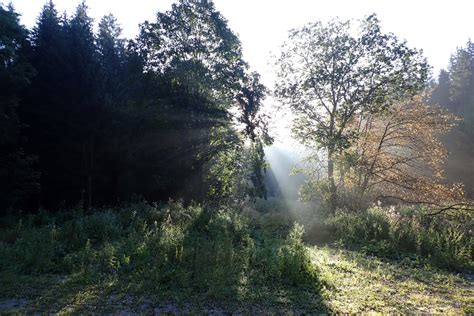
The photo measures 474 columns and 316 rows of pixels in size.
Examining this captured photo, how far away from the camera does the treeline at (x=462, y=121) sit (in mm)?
39188

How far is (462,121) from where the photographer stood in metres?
39.6

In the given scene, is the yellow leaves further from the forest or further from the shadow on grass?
the shadow on grass

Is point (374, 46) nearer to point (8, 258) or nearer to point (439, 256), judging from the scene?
point (439, 256)

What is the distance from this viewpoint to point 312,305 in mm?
5523

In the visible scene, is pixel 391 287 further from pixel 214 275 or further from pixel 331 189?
pixel 331 189

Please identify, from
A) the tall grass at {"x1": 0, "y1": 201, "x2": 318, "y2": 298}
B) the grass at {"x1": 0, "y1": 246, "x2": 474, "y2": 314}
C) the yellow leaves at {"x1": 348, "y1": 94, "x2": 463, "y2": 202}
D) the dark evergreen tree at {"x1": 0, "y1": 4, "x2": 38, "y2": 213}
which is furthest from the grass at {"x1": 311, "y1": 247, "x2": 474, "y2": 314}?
the dark evergreen tree at {"x1": 0, "y1": 4, "x2": 38, "y2": 213}

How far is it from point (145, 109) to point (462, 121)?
38.2 metres

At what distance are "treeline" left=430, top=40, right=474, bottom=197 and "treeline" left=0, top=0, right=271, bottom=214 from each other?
30.3 meters

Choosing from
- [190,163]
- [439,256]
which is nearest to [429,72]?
[439,256]

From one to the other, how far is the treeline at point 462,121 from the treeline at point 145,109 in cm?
3031

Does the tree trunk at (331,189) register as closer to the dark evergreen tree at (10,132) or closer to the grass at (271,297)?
the grass at (271,297)

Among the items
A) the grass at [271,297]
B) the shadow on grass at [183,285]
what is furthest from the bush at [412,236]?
the shadow on grass at [183,285]

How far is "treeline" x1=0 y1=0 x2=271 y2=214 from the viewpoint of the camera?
1803 cm

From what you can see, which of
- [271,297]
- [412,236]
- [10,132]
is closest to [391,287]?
[271,297]
